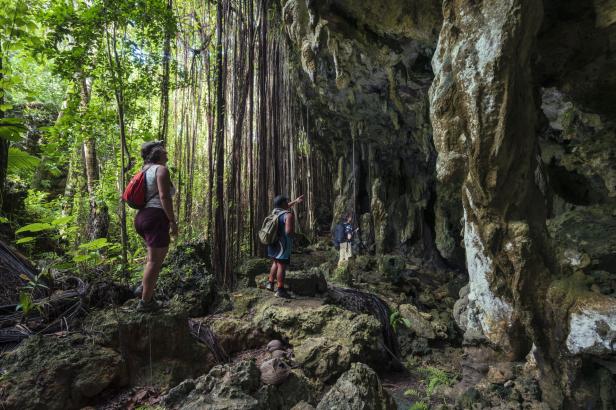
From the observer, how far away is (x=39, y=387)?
1.88 metres

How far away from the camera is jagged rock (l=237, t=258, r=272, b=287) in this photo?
525 centimetres

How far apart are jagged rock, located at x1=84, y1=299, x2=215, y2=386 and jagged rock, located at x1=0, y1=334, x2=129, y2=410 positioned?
3.4 inches

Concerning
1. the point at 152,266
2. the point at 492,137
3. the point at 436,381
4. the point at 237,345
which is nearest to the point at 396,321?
the point at 436,381

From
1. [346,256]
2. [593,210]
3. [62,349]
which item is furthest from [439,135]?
[346,256]

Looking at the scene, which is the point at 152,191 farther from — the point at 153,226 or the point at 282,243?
the point at 282,243

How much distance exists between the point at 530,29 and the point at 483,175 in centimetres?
106

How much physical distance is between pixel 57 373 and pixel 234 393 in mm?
1088

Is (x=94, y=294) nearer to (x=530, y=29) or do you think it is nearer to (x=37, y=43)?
(x=37, y=43)

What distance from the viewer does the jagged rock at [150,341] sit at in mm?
2334

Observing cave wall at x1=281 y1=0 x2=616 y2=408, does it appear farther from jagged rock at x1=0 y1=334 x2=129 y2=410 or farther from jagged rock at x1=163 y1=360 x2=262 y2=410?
jagged rock at x1=0 y1=334 x2=129 y2=410

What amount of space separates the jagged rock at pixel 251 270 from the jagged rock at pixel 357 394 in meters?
3.45

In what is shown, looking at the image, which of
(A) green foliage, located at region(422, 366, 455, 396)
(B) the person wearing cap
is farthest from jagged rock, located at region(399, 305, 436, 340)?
(B) the person wearing cap

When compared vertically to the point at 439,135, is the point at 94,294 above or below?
below

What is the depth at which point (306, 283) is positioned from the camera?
15.5 ft
